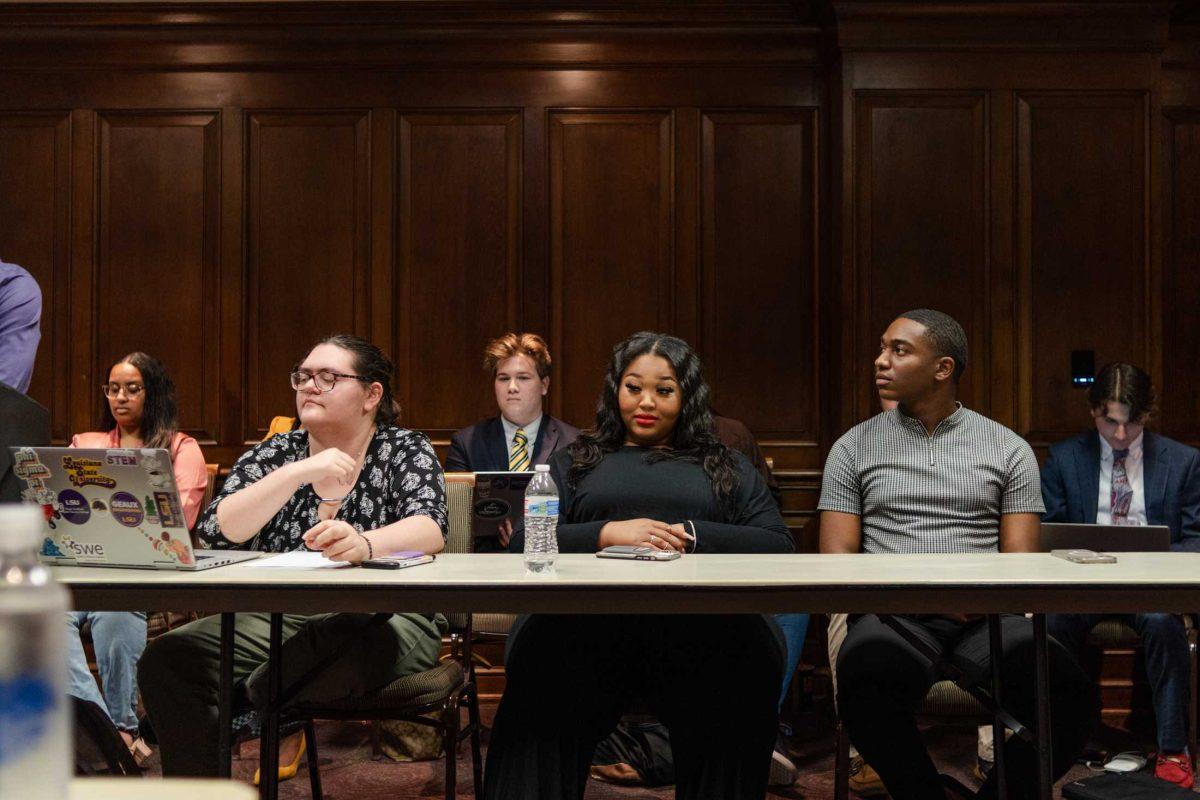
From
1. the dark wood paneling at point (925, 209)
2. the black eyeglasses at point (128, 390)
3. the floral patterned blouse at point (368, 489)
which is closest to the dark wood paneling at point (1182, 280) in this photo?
the dark wood paneling at point (925, 209)

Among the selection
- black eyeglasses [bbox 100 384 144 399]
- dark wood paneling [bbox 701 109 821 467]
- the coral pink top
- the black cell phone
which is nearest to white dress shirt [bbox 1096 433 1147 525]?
dark wood paneling [bbox 701 109 821 467]

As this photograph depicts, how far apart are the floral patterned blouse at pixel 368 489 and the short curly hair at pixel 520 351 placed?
1599mm

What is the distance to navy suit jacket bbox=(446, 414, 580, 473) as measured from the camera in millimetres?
4285

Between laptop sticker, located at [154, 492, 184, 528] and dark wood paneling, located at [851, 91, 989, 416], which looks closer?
laptop sticker, located at [154, 492, 184, 528]

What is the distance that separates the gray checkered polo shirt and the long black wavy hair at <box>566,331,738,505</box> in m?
0.45

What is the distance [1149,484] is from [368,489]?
288 centimetres

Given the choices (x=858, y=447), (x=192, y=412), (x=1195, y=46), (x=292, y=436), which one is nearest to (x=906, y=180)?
(x=1195, y=46)

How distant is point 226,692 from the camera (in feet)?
7.32

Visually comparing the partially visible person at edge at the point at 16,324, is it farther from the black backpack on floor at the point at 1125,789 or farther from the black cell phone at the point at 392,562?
the black backpack on floor at the point at 1125,789

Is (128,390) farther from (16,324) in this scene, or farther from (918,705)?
(918,705)

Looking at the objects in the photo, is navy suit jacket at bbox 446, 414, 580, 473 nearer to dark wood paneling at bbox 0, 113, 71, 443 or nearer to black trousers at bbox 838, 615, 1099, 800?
black trousers at bbox 838, 615, 1099, 800

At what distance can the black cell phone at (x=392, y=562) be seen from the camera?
2219mm

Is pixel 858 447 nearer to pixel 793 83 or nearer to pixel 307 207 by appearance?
pixel 793 83

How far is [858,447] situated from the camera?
3012mm
